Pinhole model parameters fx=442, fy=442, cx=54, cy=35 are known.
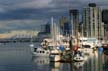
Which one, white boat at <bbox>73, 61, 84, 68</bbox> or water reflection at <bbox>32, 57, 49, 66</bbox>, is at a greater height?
white boat at <bbox>73, 61, 84, 68</bbox>

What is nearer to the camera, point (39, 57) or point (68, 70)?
point (68, 70)

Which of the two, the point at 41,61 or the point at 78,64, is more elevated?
the point at 78,64

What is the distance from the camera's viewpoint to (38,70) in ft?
373

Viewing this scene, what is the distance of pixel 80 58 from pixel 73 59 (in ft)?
11.5

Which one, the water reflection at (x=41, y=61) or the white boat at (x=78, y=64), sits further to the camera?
the water reflection at (x=41, y=61)

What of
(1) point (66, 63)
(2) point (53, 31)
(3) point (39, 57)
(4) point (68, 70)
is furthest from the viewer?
(2) point (53, 31)

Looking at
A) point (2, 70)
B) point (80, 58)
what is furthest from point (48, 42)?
point (2, 70)

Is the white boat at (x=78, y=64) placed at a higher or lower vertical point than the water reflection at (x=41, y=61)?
higher

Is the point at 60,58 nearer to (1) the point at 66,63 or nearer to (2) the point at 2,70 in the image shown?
(1) the point at 66,63

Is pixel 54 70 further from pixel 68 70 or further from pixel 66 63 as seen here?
pixel 66 63

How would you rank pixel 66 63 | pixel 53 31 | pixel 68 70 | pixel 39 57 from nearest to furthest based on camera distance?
pixel 68 70
pixel 66 63
pixel 39 57
pixel 53 31

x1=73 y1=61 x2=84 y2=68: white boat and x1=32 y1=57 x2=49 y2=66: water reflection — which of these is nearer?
Result: x1=73 y1=61 x2=84 y2=68: white boat

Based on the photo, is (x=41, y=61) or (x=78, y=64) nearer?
(x=78, y=64)

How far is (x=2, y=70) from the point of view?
389 feet
